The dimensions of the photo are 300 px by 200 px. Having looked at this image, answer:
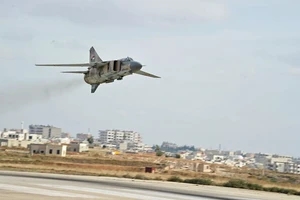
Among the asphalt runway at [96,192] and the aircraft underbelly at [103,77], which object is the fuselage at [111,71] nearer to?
the aircraft underbelly at [103,77]

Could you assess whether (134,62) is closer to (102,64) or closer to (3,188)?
(102,64)

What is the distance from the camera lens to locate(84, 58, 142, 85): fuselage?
5222 cm

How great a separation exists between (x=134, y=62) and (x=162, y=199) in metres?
15.0

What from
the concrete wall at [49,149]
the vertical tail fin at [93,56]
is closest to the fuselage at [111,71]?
the vertical tail fin at [93,56]

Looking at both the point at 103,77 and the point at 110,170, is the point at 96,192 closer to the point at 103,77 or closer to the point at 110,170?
the point at 103,77

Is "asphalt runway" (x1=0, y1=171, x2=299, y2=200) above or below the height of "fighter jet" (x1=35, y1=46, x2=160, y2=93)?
below

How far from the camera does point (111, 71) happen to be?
181 ft

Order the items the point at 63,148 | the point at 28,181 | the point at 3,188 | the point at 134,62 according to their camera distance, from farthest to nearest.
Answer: the point at 63,148 → the point at 134,62 → the point at 28,181 → the point at 3,188

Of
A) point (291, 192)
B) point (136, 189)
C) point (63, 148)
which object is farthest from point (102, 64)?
point (63, 148)

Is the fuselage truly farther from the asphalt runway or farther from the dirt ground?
the dirt ground

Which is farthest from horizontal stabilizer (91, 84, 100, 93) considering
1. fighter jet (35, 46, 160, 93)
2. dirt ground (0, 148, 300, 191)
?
dirt ground (0, 148, 300, 191)

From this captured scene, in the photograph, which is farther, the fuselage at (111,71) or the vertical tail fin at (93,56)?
the vertical tail fin at (93,56)

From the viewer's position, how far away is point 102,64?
57062 mm

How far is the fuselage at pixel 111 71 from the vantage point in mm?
52216
